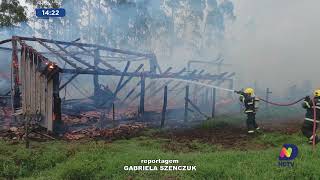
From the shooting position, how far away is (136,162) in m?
8.42

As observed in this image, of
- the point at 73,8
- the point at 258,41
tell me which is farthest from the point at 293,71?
the point at 73,8

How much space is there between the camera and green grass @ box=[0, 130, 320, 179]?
765 centimetres

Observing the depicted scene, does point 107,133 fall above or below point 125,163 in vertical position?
below

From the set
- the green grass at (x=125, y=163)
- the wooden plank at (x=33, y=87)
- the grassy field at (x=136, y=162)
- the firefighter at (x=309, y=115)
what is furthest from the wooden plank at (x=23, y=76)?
the firefighter at (x=309, y=115)

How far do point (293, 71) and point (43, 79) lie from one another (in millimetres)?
23504

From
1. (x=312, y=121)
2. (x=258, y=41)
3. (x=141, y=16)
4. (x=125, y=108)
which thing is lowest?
(x=125, y=108)

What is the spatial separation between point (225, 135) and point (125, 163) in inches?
235

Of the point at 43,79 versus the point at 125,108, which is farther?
the point at 125,108

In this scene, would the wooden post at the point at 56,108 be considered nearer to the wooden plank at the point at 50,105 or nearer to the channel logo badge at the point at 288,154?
the wooden plank at the point at 50,105

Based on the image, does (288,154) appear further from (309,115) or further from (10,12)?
(10,12)

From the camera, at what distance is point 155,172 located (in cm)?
800

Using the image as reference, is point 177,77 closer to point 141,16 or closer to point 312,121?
point 312,121

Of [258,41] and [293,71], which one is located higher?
[258,41]

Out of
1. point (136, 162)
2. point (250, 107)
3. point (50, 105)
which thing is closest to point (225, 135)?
point (250, 107)
